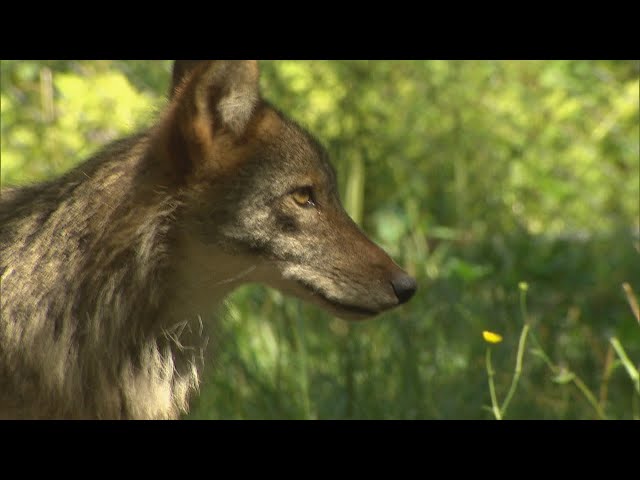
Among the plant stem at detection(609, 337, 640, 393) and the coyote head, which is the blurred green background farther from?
the coyote head

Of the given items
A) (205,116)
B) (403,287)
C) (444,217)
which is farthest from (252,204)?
(444,217)

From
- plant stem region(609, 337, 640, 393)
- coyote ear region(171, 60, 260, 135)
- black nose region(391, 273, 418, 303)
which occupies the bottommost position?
plant stem region(609, 337, 640, 393)

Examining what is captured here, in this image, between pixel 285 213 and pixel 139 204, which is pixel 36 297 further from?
pixel 285 213

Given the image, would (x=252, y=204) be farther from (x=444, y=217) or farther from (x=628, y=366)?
(x=444, y=217)

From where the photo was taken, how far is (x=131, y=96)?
535cm

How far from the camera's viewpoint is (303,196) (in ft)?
12.4

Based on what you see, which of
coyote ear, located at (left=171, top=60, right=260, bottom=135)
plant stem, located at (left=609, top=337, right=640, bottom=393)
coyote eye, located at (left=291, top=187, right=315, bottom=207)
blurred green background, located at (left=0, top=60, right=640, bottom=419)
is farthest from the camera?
blurred green background, located at (left=0, top=60, right=640, bottom=419)

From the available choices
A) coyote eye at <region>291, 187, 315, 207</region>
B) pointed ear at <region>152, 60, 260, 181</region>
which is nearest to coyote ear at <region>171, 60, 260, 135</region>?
pointed ear at <region>152, 60, 260, 181</region>

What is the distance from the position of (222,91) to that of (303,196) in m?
0.45

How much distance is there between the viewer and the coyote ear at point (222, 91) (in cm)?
356

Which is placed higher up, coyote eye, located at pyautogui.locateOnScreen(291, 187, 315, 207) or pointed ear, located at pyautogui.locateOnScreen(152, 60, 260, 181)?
pointed ear, located at pyautogui.locateOnScreen(152, 60, 260, 181)

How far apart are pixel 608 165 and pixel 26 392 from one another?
567cm

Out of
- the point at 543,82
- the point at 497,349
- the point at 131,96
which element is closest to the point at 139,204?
the point at 131,96

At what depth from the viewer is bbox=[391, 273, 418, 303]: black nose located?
380 cm
